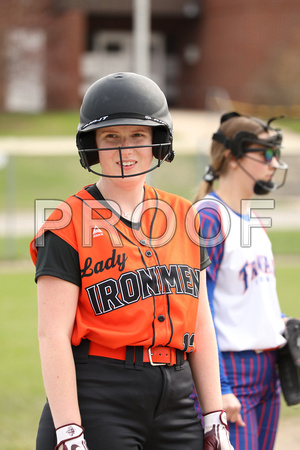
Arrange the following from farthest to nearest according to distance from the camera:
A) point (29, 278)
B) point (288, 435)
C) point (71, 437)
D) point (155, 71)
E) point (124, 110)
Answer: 1. point (155, 71)
2. point (29, 278)
3. point (288, 435)
4. point (124, 110)
5. point (71, 437)

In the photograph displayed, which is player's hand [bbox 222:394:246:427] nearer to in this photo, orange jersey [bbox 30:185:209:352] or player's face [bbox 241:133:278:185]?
orange jersey [bbox 30:185:209:352]

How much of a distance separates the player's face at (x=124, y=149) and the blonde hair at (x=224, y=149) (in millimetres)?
1150

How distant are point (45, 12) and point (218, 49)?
8.30 meters

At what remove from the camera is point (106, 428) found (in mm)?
2107

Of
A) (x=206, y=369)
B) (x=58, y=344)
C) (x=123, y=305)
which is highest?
(x=123, y=305)

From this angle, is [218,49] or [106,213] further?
[218,49]

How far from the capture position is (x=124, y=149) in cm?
224

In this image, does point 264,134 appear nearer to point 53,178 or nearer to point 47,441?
point 47,441

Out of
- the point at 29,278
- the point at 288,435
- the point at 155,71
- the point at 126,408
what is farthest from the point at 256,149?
the point at 155,71

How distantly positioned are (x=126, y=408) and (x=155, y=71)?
34.0 m

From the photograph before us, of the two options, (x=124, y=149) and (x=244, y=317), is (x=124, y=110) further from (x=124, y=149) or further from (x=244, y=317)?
(x=244, y=317)

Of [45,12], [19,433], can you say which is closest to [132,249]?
[19,433]

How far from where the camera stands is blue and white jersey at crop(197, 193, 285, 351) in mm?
2971

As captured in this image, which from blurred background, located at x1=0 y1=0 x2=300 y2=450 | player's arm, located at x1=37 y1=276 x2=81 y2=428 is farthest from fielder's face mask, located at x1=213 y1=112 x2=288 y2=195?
blurred background, located at x1=0 y1=0 x2=300 y2=450
